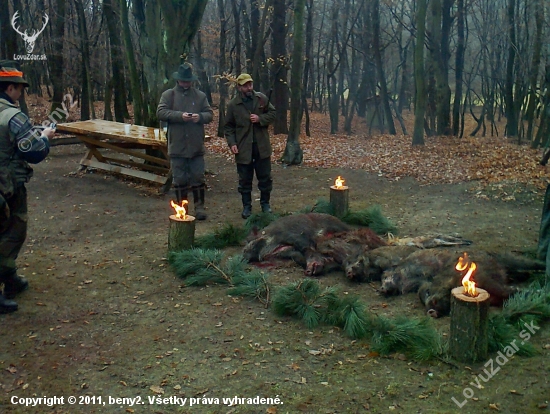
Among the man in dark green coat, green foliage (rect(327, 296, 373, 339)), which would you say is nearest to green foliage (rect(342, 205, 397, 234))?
green foliage (rect(327, 296, 373, 339))

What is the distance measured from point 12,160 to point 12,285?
49.6 inches

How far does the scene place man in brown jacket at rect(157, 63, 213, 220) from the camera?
26.8ft

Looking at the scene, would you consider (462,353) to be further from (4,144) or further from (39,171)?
(39,171)

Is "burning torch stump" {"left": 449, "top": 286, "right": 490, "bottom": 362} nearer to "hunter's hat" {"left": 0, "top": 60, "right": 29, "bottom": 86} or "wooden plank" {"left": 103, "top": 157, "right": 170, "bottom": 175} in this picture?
"hunter's hat" {"left": 0, "top": 60, "right": 29, "bottom": 86}

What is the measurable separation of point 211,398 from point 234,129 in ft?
17.1

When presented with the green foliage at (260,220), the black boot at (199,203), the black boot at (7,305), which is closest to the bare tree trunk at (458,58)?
the black boot at (199,203)

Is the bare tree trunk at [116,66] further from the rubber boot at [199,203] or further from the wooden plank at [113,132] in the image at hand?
the rubber boot at [199,203]

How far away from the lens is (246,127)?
319 inches

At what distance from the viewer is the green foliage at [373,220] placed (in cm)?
748

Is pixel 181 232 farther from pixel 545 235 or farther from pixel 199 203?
pixel 545 235

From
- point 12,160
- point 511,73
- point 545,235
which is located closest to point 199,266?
point 12,160

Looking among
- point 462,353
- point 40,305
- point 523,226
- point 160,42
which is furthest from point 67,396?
point 160,42

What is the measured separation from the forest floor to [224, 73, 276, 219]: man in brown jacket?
1022 millimetres

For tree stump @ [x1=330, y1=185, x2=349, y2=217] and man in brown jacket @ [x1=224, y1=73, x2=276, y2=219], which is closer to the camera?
tree stump @ [x1=330, y1=185, x2=349, y2=217]
